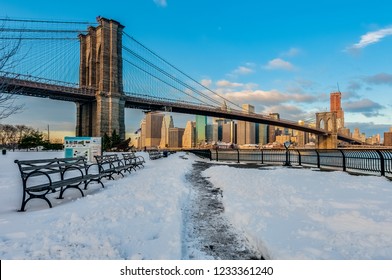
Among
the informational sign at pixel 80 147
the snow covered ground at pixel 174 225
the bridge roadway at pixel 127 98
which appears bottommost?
the snow covered ground at pixel 174 225

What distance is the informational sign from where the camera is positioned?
13789 mm

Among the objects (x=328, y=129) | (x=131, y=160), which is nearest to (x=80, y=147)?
(x=131, y=160)

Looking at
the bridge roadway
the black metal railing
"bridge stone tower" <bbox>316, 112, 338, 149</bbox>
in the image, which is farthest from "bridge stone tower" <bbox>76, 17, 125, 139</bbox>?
"bridge stone tower" <bbox>316, 112, 338, 149</bbox>

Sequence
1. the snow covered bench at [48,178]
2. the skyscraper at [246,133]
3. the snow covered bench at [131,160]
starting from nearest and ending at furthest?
the snow covered bench at [48,178], the snow covered bench at [131,160], the skyscraper at [246,133]

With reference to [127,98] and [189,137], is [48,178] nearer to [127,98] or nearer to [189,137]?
[127,98]

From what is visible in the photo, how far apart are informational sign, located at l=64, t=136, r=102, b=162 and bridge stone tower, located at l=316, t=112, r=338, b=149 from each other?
64549mm

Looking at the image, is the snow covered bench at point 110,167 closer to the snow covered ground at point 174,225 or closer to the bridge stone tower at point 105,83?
the snow covered ground at point 174,225

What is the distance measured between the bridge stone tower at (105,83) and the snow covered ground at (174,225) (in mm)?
33811

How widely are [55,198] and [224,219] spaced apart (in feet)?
12.1

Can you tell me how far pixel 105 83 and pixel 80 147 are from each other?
27784 mm

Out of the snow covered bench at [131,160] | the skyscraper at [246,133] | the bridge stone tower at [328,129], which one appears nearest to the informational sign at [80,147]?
the snow covered bench at [131,160]

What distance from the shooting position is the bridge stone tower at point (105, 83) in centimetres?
3825

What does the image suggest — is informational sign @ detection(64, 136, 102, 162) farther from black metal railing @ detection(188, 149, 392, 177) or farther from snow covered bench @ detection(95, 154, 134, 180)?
black metal railing @ detection(188, 149, 392, 177)
